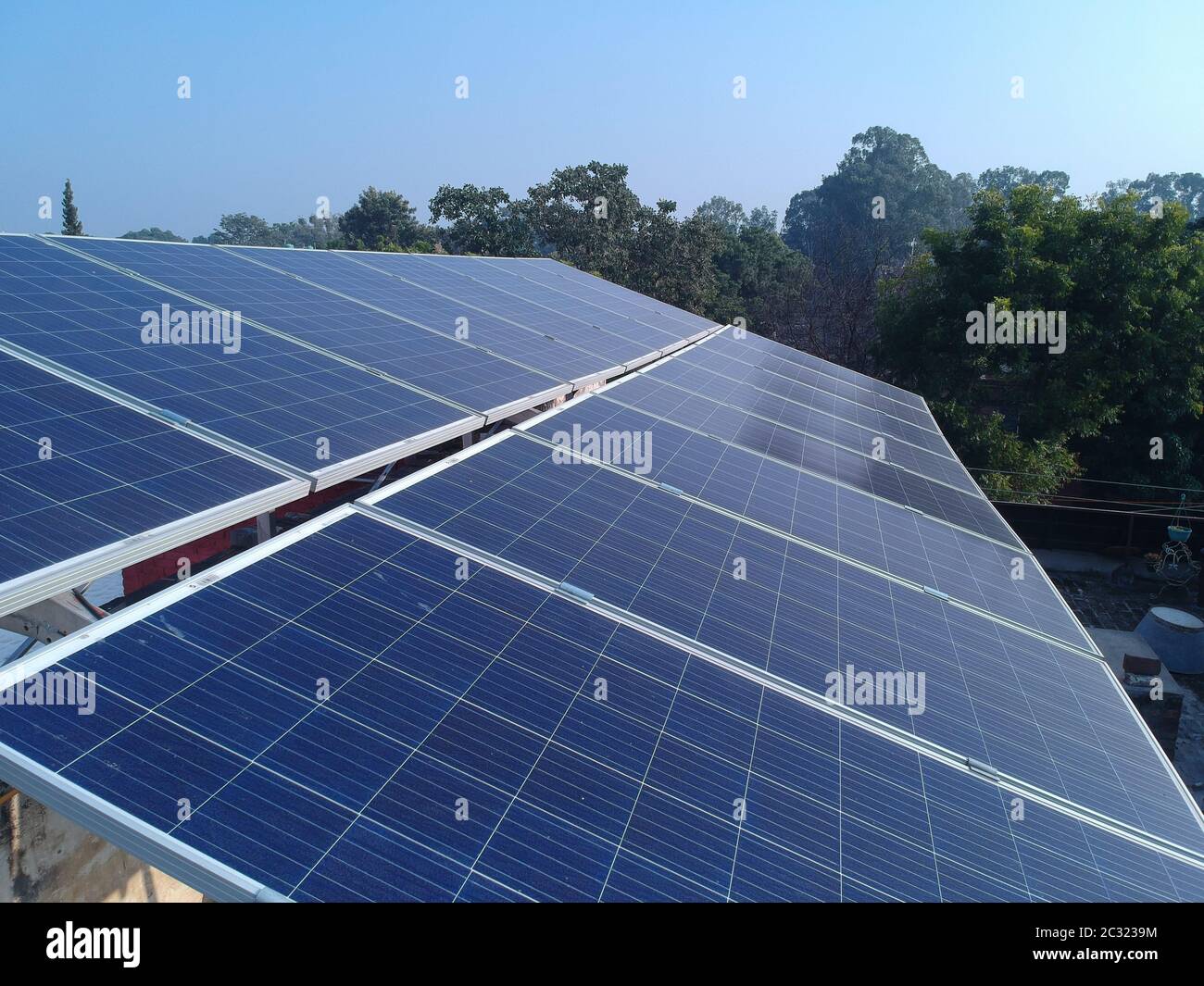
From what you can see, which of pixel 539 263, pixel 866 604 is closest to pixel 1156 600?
pixel 866 604

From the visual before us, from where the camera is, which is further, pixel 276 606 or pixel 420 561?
pixel 420 561

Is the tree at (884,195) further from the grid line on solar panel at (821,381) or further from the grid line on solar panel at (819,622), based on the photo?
the grid line on solar panel at (819,622)

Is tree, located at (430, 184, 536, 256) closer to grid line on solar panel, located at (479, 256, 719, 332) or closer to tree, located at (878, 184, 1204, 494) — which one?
grid line on solar panel, located at (479, 256, 719, 332)

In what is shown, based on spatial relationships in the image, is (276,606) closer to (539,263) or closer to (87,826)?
(87,826)

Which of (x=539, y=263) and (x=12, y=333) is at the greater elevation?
(x=539, y=263)

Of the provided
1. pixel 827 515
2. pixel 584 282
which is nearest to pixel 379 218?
pixel 584 282

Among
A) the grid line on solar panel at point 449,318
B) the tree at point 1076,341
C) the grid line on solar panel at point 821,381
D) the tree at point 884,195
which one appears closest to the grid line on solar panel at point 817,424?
the grid line on solar panel at point 449,318
